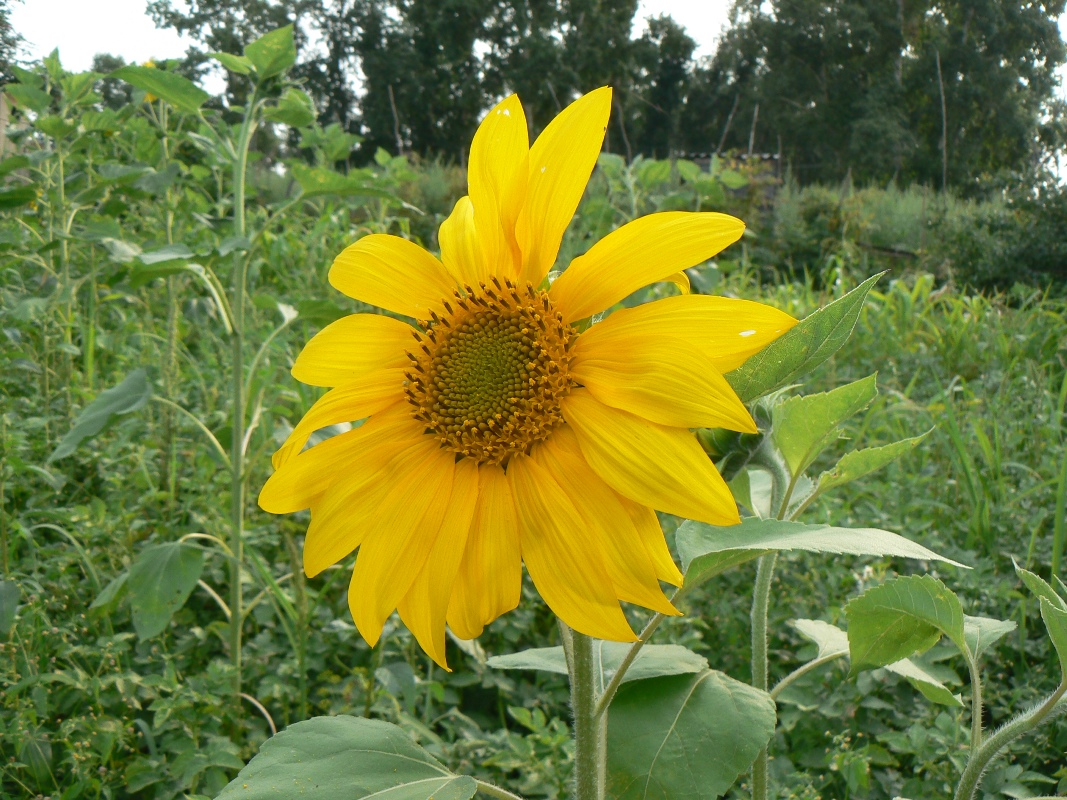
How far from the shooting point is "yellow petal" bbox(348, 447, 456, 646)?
77cm

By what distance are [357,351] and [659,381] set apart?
1.07ft

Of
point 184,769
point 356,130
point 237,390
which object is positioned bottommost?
point 184,769

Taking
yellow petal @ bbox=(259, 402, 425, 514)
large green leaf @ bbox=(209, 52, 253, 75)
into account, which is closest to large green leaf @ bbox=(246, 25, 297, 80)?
large green leaf @ bbox=(209, 52, 253, 75)

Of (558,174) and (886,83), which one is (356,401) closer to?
(558,174)

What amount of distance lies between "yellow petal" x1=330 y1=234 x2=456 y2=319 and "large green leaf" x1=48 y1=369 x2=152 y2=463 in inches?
35.9

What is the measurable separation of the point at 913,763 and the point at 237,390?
1447 millimetres

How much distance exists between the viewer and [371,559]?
77 cm

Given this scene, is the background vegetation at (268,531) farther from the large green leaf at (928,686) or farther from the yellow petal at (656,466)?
the yellow petal at (656,466)

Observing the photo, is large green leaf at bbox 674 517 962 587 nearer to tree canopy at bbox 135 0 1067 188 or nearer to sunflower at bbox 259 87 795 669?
sunflower at bbox 259 87 795 669

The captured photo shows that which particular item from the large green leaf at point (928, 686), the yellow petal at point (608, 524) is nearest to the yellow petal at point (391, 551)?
the yellow petal at point (608, 524)

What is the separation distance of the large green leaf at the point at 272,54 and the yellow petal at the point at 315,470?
3.91ft

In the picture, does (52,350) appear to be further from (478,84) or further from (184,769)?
(478,84)

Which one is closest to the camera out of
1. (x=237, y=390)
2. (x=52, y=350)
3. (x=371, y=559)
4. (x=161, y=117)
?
(x=371, y=559)

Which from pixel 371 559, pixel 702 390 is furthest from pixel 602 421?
pixel 371 559
